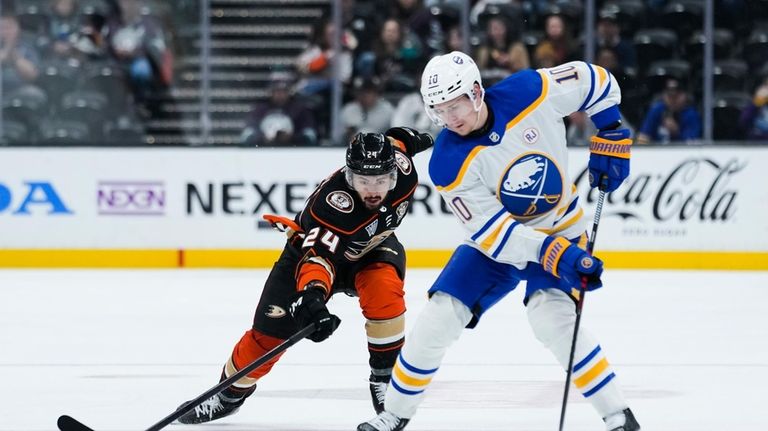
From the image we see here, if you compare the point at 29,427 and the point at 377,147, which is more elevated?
the point at 377,147

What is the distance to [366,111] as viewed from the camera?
9.55m

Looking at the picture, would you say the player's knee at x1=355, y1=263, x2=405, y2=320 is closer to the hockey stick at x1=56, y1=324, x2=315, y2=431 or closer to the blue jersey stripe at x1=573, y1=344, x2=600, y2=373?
the hockey stick at x1=56, y1=324, x2=315, y2=431

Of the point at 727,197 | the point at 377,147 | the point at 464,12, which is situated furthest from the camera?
the point at 464,12

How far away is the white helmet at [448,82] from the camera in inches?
151

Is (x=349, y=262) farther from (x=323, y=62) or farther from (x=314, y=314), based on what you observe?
(x=323, y=62)

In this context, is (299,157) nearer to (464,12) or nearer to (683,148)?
(464,12)

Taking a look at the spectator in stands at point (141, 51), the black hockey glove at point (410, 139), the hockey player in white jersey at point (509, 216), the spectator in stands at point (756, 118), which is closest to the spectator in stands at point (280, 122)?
the spectator in stands at point (141, 51)

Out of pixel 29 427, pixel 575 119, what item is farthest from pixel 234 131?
pixel 29 427

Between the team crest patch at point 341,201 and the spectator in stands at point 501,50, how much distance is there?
17.4 feet

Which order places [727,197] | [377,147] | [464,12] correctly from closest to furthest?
1. [377,147]
2. [727,197]
3. [464,12]

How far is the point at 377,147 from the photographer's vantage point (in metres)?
4.18

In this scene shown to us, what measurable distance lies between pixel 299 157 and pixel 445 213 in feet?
3.49

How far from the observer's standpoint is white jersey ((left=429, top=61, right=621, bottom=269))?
3.83 metres

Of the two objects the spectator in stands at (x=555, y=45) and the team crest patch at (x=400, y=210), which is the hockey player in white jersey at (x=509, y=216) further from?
the spectator in stands at (x=555, y=45)
